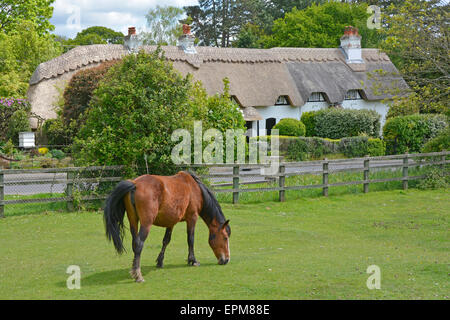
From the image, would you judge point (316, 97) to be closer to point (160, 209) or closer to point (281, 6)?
point (281, 6)

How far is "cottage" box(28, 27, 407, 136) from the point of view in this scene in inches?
1385

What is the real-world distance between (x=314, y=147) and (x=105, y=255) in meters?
22.1

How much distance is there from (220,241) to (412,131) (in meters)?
25.1

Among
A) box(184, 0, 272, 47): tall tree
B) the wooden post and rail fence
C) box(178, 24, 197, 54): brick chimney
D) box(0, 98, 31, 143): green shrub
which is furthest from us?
box(184, 0, 272, 47): tall tree

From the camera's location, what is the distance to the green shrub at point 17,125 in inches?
1248

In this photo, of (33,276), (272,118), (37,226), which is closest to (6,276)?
(33,276)

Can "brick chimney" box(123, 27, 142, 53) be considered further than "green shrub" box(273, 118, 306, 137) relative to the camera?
Yes


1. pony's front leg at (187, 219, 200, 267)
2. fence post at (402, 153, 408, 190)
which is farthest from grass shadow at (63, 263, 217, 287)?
fence post at (402, 153, 408, 190)

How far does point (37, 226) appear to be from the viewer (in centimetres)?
1341

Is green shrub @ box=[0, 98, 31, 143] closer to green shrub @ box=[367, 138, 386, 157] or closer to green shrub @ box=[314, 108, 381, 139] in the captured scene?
green shrub @ box=[314, 108, 381, 139]

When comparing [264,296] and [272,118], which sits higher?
[272,118]

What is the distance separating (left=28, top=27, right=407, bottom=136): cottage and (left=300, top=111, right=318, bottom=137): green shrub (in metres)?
2.38

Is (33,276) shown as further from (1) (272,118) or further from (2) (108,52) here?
(1) (272,118)
